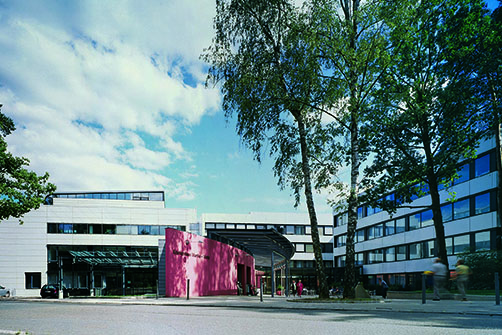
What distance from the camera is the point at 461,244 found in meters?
41.8

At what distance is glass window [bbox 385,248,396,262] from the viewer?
5630 cm

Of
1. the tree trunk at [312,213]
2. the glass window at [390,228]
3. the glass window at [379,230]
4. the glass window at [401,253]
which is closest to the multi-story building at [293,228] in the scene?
the glass window at [379,230]

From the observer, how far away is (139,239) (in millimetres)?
57844

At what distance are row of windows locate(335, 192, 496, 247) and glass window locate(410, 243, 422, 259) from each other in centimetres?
173

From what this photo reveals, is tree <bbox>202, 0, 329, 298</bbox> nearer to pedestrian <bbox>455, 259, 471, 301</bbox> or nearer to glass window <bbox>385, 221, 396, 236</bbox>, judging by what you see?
pedestrian <bbox>455, 259, 471, 301</bbox>

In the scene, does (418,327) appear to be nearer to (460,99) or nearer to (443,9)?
(460,99)

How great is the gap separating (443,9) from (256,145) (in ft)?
40.2

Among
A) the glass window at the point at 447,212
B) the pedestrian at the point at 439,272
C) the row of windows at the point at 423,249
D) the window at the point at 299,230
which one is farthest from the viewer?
the window at the point at 299,230

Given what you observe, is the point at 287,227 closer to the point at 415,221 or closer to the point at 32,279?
the point at 415,221

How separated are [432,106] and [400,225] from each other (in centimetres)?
3214

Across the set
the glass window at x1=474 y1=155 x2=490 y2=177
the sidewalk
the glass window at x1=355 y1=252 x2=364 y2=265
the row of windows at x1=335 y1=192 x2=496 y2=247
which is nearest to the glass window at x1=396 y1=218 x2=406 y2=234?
the row of windows at x1=335 y1=192 x2=496 y2=247

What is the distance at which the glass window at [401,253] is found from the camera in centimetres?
5372

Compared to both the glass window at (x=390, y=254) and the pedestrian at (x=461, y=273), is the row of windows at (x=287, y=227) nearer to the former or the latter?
the glass window at (x=390, y=254)

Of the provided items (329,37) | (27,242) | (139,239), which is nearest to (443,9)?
(329,37)
